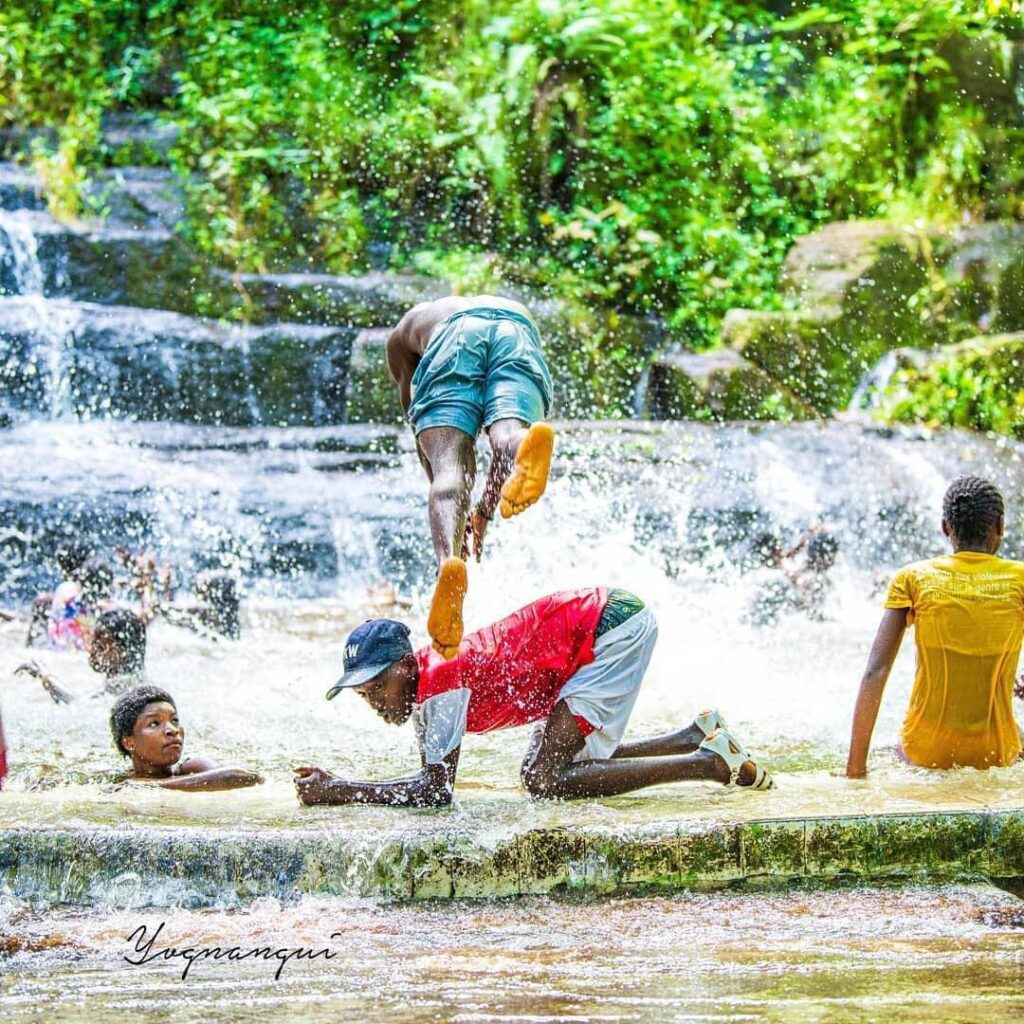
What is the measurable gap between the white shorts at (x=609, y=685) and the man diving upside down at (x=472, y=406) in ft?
1.67

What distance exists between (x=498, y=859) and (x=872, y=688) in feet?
4.73

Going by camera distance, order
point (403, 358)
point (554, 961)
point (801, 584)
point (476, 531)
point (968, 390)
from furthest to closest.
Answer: point (968, 390) → point (801, 584) → point (403, 358) → point (476, 531) → point (554, 961)

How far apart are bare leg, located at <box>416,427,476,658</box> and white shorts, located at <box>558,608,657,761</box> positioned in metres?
0.43

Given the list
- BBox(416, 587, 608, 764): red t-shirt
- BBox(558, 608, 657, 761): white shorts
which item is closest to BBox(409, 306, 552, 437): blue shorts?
BBox(416, 587, 608, 764): red t-shirt

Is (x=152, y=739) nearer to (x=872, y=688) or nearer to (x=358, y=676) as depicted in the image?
(x=358, y=676)

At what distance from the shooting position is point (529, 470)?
4.62 m

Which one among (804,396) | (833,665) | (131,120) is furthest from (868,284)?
(131,120)

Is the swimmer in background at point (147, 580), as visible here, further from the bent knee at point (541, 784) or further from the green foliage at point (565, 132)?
the green foliage at point (565, 132)

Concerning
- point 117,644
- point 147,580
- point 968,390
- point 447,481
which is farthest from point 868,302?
point 447,481

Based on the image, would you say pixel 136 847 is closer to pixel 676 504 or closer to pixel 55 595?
pixel 55 595

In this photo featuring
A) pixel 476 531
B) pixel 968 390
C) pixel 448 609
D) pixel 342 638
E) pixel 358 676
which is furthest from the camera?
pixel 968 390

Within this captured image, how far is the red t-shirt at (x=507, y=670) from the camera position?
14.5ft

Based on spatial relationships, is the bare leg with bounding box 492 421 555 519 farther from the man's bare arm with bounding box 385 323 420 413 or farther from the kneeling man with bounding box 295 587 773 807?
the man's bare arm with bounding box 385 323 420 413

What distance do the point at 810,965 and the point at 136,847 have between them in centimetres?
176
